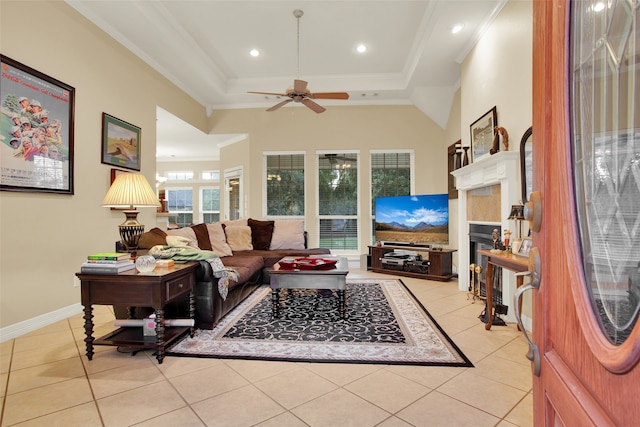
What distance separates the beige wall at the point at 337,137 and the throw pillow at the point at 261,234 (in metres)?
1.40

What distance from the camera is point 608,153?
1.64ft

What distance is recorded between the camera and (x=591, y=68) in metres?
0.54

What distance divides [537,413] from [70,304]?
400 cm

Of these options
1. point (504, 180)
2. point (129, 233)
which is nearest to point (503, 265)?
point (504, 180)

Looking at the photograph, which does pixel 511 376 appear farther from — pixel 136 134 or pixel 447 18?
pixel 136 134

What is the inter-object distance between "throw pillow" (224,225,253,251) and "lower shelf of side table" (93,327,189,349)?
7.81 feet

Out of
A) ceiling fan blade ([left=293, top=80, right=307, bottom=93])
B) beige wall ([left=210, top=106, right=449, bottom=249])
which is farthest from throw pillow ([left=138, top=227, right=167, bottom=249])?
beige wall ([left=210, top=106, right=449, bottom=249])

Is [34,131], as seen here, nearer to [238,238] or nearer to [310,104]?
[238,238]

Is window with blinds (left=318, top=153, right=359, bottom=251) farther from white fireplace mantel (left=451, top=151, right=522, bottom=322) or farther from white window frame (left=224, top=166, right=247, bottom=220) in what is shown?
white fireplace mantel (left=451, top=151, right=522, bottom=322)

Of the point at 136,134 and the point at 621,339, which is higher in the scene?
the point at 136,134

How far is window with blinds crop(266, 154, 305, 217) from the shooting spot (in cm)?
669

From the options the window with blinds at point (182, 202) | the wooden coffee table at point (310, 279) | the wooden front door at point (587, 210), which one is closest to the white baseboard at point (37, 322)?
the wooden coffee table at point (310, 279)

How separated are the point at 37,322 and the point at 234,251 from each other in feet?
7.64

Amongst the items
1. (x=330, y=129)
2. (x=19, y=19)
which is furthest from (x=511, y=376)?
(x=330, y=129)
